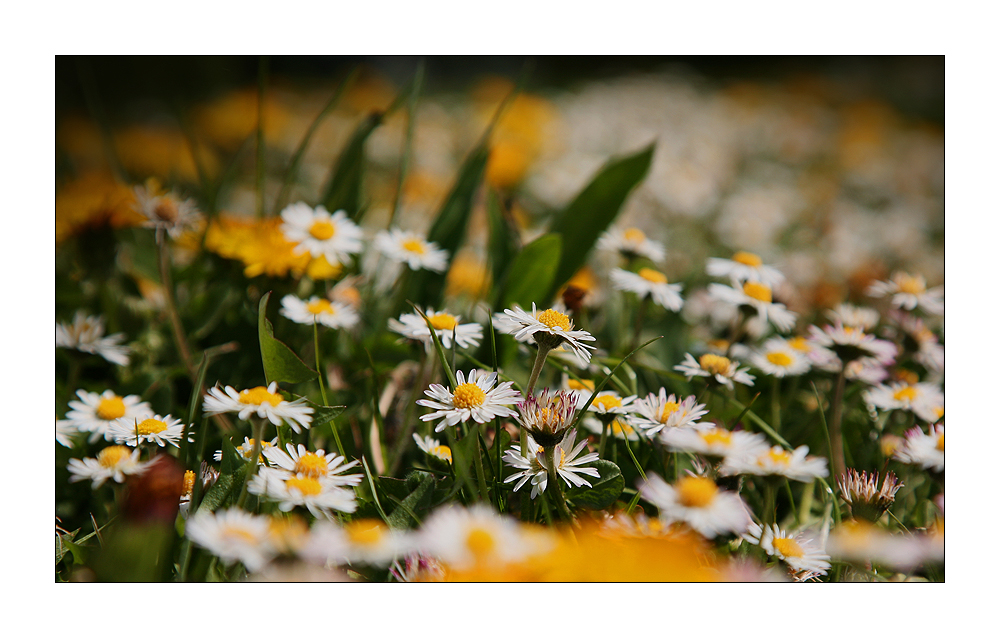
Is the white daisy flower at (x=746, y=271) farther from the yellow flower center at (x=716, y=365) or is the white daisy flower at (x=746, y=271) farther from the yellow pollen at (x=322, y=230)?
the yellow pollen at (x=322, y=230)

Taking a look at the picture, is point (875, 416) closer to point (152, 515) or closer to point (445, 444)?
point (445, 444)

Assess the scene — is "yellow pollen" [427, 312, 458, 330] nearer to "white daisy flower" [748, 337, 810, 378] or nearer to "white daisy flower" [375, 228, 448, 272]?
"white daisy flower" [375, 228, 448, 272]

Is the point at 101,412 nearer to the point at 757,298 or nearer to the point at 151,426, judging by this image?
the point at 151,426

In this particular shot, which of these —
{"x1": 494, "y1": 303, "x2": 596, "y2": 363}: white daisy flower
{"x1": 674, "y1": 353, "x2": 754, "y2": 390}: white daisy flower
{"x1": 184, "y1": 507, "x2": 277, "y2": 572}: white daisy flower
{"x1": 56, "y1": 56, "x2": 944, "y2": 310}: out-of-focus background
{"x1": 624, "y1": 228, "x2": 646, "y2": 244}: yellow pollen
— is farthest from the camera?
{"x1": 56, "y1": 56, "x2": 944, "y2": 310}: out-of-focus background

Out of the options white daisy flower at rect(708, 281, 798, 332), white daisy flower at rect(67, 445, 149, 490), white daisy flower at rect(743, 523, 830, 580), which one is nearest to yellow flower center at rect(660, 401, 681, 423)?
white daisy flower at rect(743, 523, 830, 580)

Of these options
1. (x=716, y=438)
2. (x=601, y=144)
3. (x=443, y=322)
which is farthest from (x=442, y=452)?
(x=601, y=144)

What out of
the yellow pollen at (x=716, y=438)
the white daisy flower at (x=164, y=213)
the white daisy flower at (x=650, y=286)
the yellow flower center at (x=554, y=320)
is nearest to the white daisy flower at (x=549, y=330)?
the yellow flower center at (x=554, y=320)
